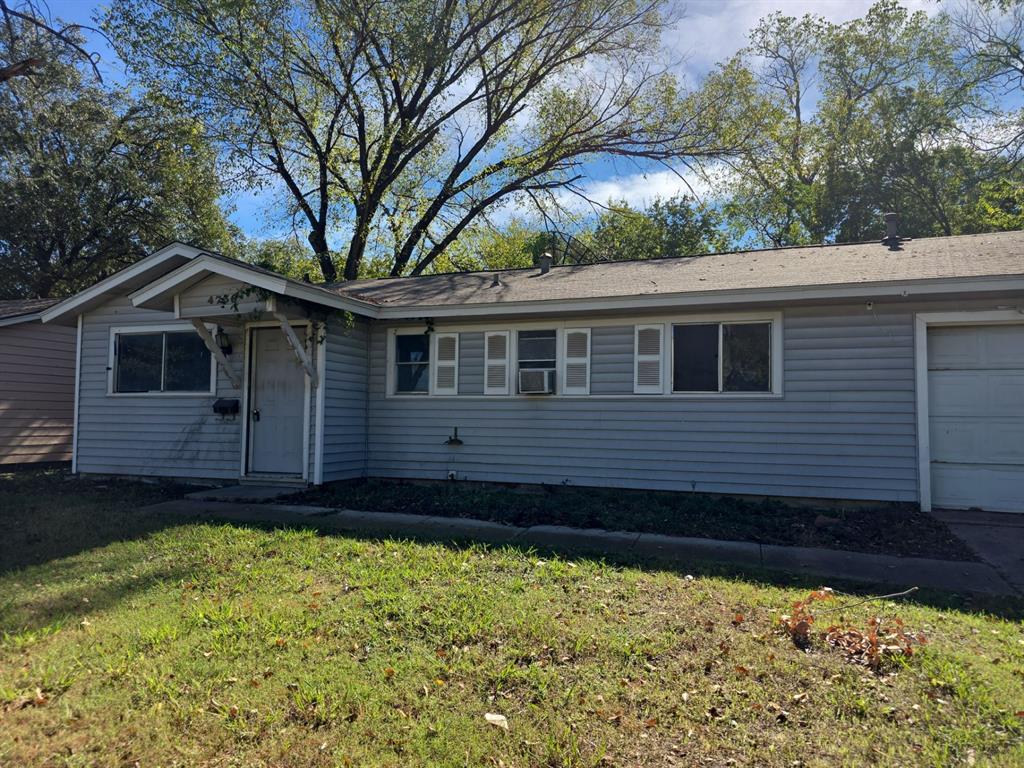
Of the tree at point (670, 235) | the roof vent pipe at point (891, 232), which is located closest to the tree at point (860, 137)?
the tree at point (670, 235)

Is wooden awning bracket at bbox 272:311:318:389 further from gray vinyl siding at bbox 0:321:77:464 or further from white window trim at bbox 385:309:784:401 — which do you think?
gray vinyl siding at bbox 0:321:77:464

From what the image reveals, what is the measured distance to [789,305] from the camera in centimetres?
822

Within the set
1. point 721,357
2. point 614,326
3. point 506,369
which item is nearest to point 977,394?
Result: point 721,357

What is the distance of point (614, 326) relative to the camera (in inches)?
359

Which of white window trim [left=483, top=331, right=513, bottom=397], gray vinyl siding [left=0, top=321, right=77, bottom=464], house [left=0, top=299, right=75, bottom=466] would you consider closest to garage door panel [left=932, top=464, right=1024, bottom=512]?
white window trim [left=483, top=331, right=513, bottom=397]

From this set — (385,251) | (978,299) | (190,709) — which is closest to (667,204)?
(385,251)

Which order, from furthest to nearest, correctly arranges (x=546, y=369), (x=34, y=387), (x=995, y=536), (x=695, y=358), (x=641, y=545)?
(x=34, y=387) < (x=546, y=369) < (x=695, y=358) < (x=995, y=536) < (x=641, y=545)

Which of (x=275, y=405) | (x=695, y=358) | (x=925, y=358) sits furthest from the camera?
(x=275, y=405)

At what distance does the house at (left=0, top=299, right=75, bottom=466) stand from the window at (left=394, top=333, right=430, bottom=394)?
7.63 m

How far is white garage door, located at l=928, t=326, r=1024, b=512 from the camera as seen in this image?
759 cm

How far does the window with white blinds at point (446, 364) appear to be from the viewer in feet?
32.6

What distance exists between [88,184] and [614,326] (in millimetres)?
18546

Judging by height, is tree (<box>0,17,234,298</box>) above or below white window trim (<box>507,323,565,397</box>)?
above

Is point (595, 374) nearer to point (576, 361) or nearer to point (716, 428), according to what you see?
point (576, 361)
